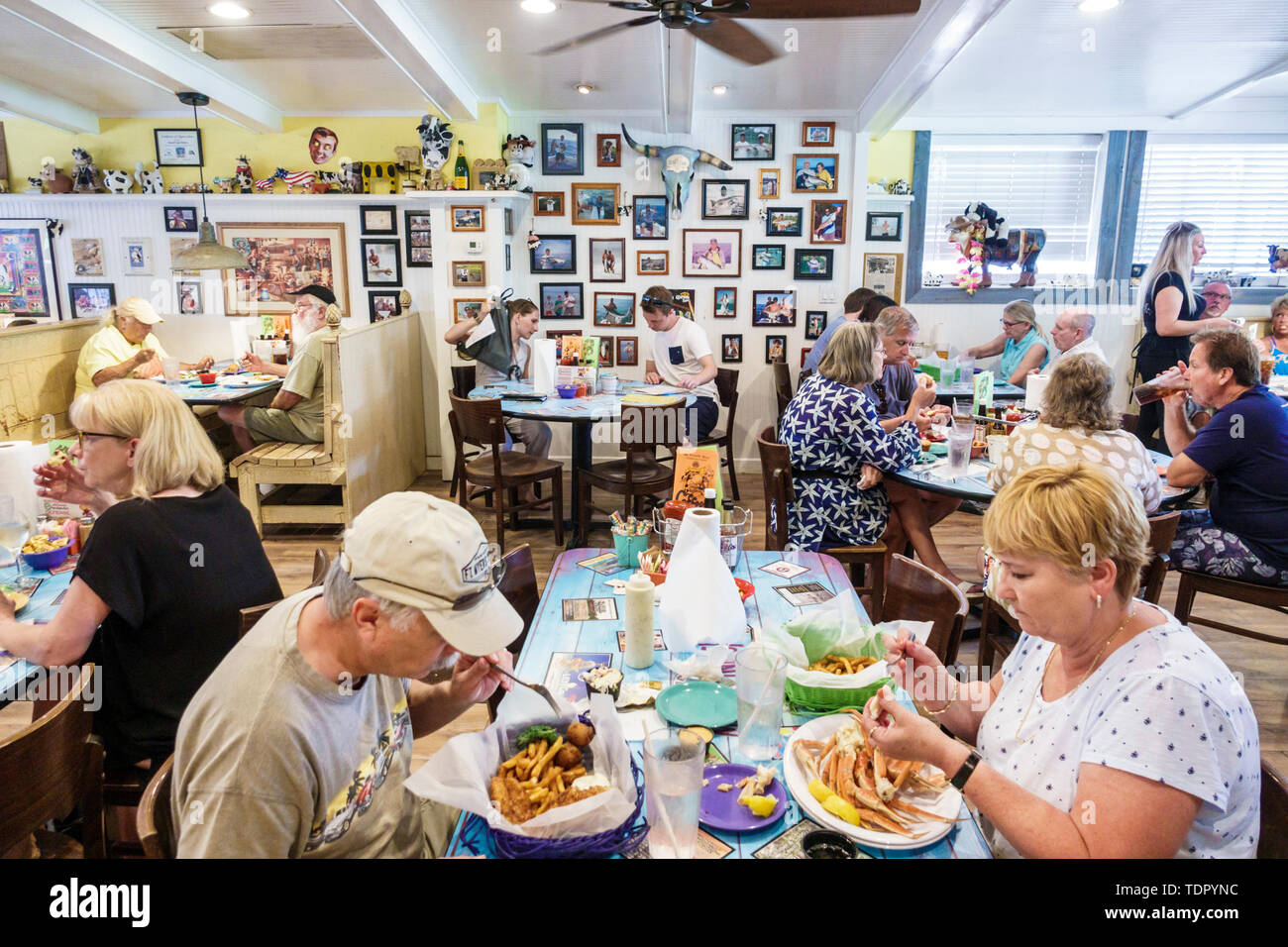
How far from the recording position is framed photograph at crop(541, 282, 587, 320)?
695 centimetres

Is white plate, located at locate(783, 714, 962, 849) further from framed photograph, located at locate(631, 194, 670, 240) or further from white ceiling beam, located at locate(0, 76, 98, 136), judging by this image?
white ceiling beam, located at locate(0, 76, 98, 136)

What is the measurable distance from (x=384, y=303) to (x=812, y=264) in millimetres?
3540

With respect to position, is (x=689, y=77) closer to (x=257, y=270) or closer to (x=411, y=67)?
(x=411, y=67)

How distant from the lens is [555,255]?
6.87 m

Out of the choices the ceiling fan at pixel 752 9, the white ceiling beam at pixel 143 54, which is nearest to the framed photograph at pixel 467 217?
the white ceiling beam at pixel 143 54

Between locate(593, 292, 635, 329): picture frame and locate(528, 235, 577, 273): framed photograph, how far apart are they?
35cm

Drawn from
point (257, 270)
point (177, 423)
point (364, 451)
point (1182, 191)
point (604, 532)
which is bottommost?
point (604, 532)

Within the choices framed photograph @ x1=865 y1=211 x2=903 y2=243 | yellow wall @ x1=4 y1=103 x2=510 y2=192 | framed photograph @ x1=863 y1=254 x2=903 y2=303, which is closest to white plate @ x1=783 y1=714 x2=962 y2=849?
framed photograph @ x1=863 y1=254 x2=903 y2=303

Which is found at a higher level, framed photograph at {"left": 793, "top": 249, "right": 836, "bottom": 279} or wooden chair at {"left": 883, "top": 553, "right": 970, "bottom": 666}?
framed photograph at {"left": 793, "top": 249, "right": 836, "bottom": 279}

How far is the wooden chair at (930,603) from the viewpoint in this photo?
219cm

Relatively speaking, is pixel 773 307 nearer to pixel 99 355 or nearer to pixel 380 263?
pixel 380 263
